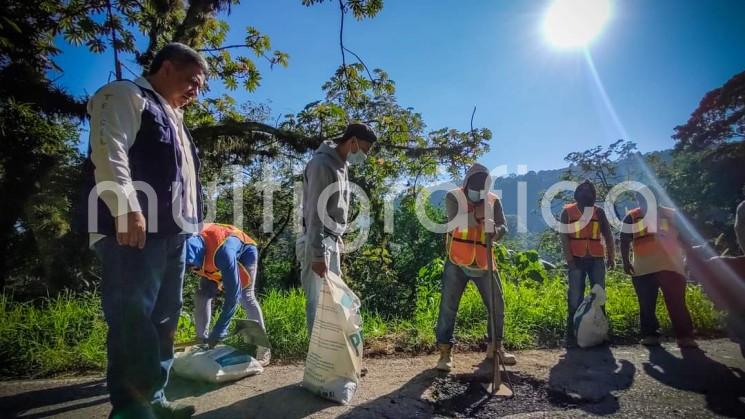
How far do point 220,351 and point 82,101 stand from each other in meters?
5.96

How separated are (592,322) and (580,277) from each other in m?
0.61

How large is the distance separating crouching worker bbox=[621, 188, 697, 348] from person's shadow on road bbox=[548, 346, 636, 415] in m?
0.88

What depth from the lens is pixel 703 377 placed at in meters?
2.89

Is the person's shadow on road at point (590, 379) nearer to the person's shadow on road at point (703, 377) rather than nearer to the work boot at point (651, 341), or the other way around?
the person's shadow on road at point (703, 377)

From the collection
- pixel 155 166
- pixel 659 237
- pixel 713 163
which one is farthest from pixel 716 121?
pixel 155 166

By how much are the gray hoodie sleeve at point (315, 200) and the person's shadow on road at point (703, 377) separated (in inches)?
114

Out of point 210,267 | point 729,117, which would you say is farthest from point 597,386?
point 729,117

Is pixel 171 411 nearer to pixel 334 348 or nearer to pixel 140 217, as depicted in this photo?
pixel 334 348

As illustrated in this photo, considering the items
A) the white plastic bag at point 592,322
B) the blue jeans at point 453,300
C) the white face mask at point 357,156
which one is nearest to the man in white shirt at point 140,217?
the white face mask at point 357,156

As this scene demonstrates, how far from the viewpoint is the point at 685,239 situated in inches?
158

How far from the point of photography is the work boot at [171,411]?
1808 mm

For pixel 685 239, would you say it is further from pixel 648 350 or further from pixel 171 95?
pixel 171 95

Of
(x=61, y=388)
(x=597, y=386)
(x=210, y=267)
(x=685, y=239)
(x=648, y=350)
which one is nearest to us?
(x=61, y=388)

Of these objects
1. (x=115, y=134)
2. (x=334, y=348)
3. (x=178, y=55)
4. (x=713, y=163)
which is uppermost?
(x=713, y=163)
